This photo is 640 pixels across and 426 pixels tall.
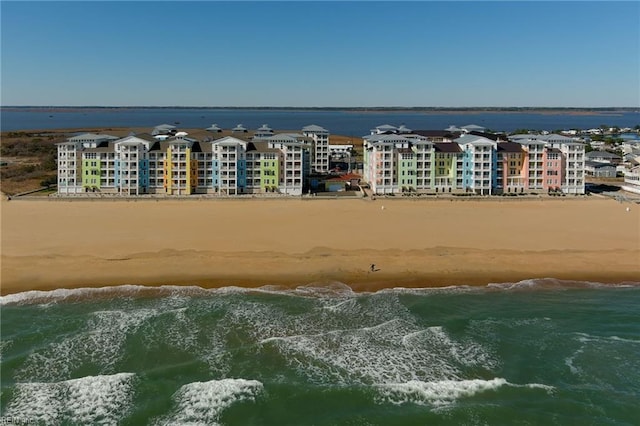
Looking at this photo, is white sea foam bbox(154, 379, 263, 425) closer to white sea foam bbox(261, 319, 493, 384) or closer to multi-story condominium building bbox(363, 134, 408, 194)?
white sea foam bbox(261, 319, 493, 384)

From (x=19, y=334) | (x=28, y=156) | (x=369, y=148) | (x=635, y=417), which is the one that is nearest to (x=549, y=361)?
(x=635, y=417)

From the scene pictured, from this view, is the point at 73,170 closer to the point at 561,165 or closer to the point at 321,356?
the point at 321,356

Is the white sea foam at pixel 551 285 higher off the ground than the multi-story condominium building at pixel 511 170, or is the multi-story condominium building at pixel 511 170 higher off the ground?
the multi-story condominium building at pixel 511 170

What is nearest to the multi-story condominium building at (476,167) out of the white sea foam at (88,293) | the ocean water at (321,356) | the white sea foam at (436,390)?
the ocean water at (321,356)

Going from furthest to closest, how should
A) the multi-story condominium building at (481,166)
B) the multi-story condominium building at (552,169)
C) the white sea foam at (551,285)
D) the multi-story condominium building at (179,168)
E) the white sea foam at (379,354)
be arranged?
1. the multi-story condominium building at (552,169)
2. the multi-story condominium building at (481,166)
3. the multi-story condominium building at (179,168)
4. the white sea foam at (551,285)
5. the white sea foam at (379,354)

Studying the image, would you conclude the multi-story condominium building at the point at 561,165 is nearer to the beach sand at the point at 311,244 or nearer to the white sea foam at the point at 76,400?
the beach sand at the point at 311,244

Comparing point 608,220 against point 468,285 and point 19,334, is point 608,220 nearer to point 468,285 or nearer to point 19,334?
point 468,285
